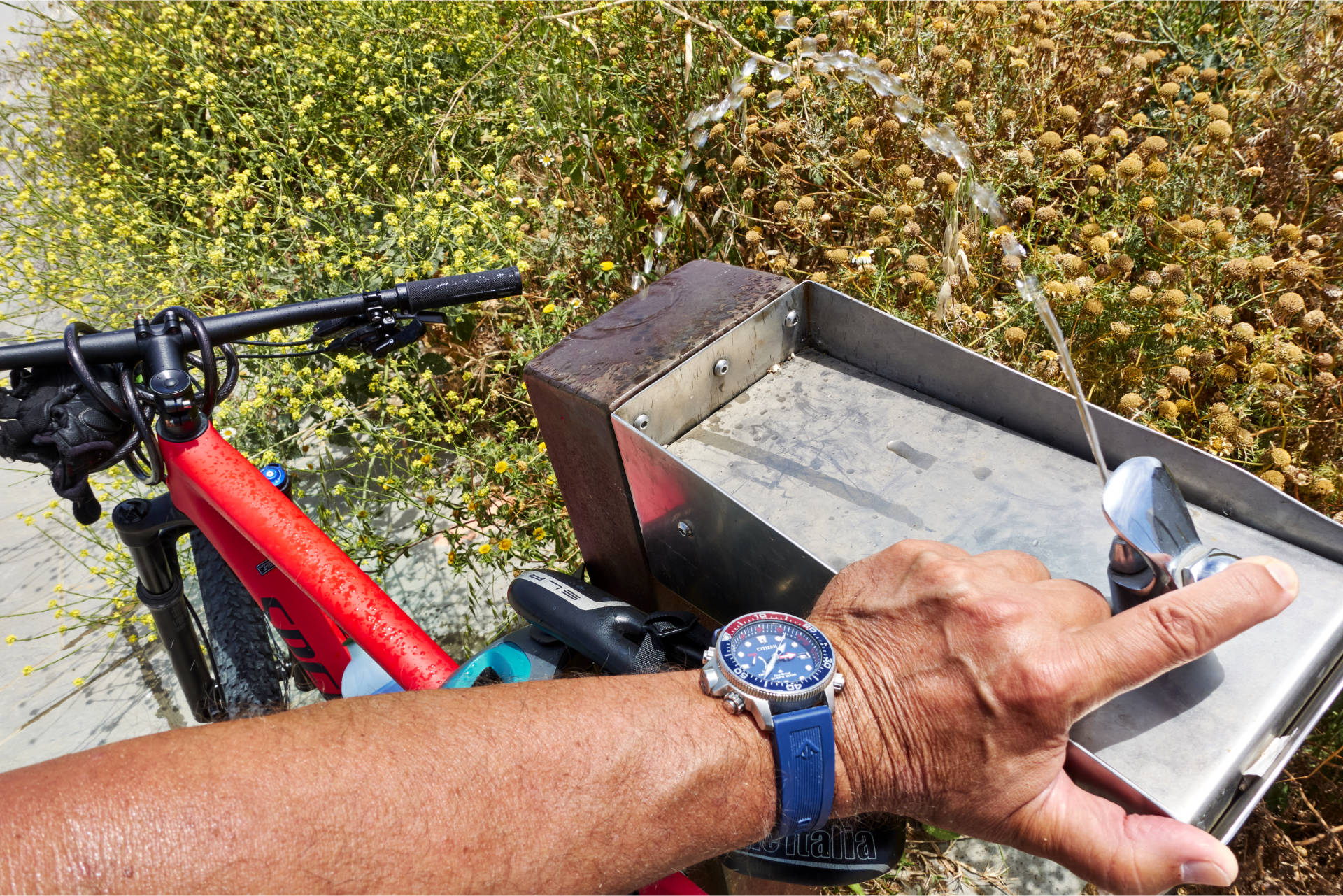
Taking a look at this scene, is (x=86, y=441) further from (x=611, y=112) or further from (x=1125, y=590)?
(x=611, y=112)

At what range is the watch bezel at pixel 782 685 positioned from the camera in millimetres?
972

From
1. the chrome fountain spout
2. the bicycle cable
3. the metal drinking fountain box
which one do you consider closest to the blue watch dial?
the metal drinking fountain box

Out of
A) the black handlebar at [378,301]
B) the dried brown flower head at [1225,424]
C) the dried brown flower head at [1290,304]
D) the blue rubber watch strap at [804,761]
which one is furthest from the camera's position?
the dried brown flower head at [1290,304]

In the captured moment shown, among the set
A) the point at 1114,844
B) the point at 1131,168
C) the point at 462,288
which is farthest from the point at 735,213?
the point at 1114,844

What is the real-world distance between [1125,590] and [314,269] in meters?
2.81

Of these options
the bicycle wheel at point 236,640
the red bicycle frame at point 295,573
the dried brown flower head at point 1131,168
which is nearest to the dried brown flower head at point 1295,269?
the dried brown flower head at point 1131,168

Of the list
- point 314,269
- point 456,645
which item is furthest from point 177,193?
point 456,645

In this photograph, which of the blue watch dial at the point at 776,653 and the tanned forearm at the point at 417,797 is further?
the blue watch dial at the point at 776,653

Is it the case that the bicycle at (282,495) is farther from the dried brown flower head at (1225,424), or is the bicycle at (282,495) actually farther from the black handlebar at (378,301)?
the dried brown flower head at (1225,424)

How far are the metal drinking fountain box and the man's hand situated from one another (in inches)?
2.4

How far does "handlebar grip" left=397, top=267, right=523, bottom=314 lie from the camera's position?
58.3 inches

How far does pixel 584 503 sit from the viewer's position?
1.53 meters

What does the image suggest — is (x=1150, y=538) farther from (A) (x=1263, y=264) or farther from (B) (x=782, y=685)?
(A) (x=1263, y=264)

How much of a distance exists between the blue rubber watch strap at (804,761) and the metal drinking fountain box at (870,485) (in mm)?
232
